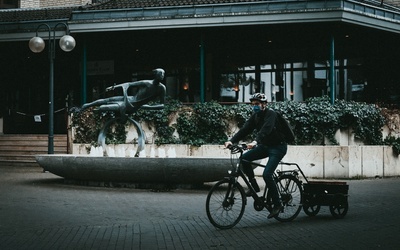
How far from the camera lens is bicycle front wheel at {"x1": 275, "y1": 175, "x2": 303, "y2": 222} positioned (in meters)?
9.37

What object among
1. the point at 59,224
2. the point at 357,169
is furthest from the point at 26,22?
the point at 59,224

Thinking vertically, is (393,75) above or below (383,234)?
above

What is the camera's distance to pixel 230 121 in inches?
729

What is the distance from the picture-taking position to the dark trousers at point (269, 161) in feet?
29.7

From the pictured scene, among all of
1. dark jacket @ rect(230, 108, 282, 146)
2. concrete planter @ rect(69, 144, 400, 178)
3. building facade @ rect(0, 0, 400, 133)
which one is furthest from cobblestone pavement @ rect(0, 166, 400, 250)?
building facade @ rect(0, 0, 400, 133)

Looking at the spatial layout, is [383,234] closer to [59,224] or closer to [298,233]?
[298,233]

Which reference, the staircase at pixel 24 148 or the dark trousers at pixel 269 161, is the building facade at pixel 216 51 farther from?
the dark trousers at pixel 269 161

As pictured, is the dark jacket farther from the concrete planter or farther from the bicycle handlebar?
the concrete planter

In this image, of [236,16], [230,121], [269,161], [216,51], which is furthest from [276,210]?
[216,51]

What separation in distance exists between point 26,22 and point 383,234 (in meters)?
17.5

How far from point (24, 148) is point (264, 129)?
47.0 feet

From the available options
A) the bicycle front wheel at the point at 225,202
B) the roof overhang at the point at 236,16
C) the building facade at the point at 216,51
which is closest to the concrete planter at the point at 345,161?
the building facade at the point at 216,51

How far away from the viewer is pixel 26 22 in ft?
72.5

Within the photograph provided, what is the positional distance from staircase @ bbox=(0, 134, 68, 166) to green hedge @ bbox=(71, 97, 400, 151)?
163cm
